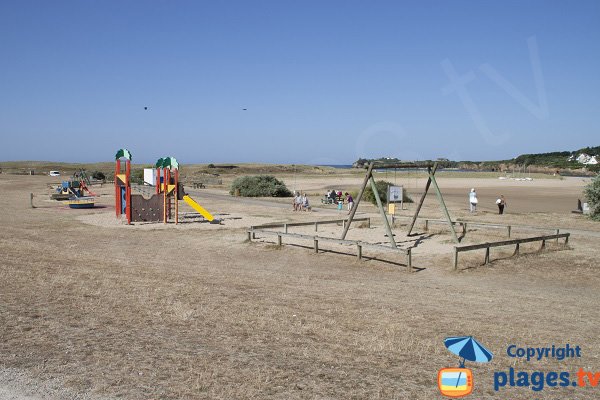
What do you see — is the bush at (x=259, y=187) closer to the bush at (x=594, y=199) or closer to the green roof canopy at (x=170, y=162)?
the green roof canopy at (x=170, y=162)

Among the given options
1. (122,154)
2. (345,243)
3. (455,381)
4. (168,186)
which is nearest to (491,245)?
(345,243)

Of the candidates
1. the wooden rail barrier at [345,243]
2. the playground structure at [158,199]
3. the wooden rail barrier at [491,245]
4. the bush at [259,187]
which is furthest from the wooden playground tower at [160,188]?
the bush at [259,187]

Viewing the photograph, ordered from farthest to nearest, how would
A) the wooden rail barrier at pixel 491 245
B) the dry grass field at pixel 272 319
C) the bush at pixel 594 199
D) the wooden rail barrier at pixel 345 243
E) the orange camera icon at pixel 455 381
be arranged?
the bush at pixel 594 199, the wooden rail barrier at pixel 345 243, the wooden rail barrier at pixel 491 245, the dry grass field at pixel 272 319, the orange camera icon at pixel 455 381

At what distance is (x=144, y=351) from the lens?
609 cm

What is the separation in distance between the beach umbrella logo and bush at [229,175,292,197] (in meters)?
38.4

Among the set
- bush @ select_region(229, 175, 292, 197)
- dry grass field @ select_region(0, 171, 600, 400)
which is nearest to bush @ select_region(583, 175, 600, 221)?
dry grass field @ select_region(0, 171, 600, 400)

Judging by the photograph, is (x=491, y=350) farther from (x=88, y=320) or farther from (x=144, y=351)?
(x=88, y=320)

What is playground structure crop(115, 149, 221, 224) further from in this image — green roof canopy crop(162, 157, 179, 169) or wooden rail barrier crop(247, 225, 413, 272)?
wooden rail barrier crop(247, 225, 413, 272)

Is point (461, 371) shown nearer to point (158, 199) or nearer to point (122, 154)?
point (158, 199)

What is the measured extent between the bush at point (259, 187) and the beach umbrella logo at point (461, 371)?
1513 inches

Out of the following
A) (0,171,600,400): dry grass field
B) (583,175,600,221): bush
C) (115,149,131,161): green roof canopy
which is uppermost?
(115,149,131,161): green roof canopy

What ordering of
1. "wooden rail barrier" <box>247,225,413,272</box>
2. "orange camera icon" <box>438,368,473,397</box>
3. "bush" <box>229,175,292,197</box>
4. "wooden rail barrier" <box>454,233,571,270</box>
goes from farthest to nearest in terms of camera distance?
"bush" <box>229,175,292,197</box>
"wooden rail barrier" <box>247,225,413,272</box>
"wooden rail barrier" <box>454,233,571,270</box>
"orange camera icon" <box>438,368,473,397</box>

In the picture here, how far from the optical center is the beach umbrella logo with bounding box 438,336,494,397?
5.12 meters

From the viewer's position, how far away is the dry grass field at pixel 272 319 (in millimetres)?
5254
